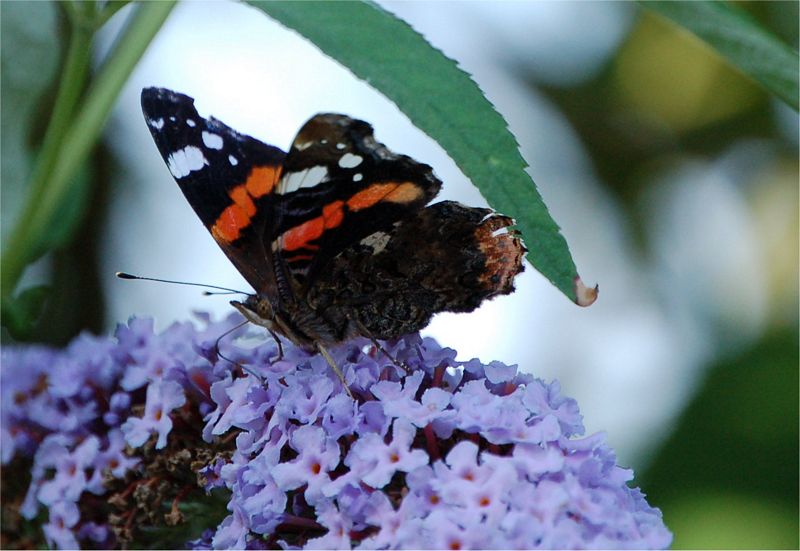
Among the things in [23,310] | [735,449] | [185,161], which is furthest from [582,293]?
[735,449]

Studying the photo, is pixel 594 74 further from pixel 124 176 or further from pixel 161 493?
pixel 161 493

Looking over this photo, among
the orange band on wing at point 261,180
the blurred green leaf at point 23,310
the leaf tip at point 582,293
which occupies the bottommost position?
the blurred green leaf at point 23,310

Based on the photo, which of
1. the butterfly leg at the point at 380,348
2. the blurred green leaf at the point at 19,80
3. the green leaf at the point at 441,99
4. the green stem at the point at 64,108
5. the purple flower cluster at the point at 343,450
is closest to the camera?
the purple flower cluster at the point at 343,450

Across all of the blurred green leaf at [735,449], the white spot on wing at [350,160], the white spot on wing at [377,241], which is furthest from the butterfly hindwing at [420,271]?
the blurred green leaf at [735,449]

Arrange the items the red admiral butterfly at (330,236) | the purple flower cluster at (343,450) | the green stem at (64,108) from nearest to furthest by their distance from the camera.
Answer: the purple flower cluster at (343,450), the red admiral butterfly at (330,236), the green stem at (64,108)

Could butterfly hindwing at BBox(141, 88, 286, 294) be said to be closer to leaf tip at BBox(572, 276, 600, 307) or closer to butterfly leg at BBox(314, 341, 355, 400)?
butterfly leg at BBox(314, 341, 355, 400)

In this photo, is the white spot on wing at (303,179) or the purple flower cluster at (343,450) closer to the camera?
the purple flower cluster at (343,450)

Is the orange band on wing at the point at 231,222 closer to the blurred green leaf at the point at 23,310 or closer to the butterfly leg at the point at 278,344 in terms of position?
the butterfly leg at the point at 278,344
